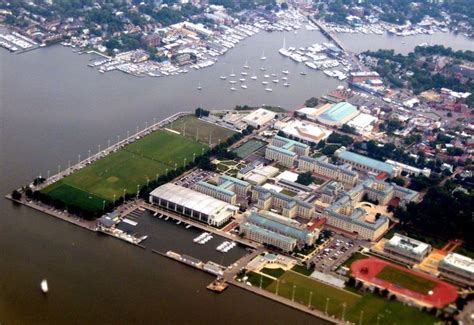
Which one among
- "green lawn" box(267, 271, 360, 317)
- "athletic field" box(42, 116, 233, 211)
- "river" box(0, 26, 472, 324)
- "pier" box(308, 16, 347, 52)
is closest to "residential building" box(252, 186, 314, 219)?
"athletic field" box(42, 116, 233, 211)

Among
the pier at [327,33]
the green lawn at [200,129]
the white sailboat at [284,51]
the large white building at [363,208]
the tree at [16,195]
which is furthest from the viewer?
the pier at [327,33]

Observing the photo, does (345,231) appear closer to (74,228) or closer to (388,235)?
(388,235)

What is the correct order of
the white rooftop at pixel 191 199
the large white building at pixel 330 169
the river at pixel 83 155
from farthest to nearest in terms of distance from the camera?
the large white building at pixel 330 169
the white rooftop at pixel 191 199
the river at pixel 83 155

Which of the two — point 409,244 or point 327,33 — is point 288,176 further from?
point 327,33

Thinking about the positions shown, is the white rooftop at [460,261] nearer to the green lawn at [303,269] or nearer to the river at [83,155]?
the green lawn at [303,269]

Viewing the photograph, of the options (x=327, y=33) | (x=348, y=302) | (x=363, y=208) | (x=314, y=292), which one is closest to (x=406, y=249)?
(x=363, y=208)

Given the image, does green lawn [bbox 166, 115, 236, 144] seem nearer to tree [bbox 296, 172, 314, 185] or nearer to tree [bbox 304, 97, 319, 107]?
tree [bbox 296, 172, 314, 185]

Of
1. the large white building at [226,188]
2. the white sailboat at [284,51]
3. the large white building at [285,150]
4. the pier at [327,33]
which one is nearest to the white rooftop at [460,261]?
the large white building at [226,188]

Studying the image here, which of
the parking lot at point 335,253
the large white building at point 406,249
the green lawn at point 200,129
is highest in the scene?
the large white building at point 406,249
